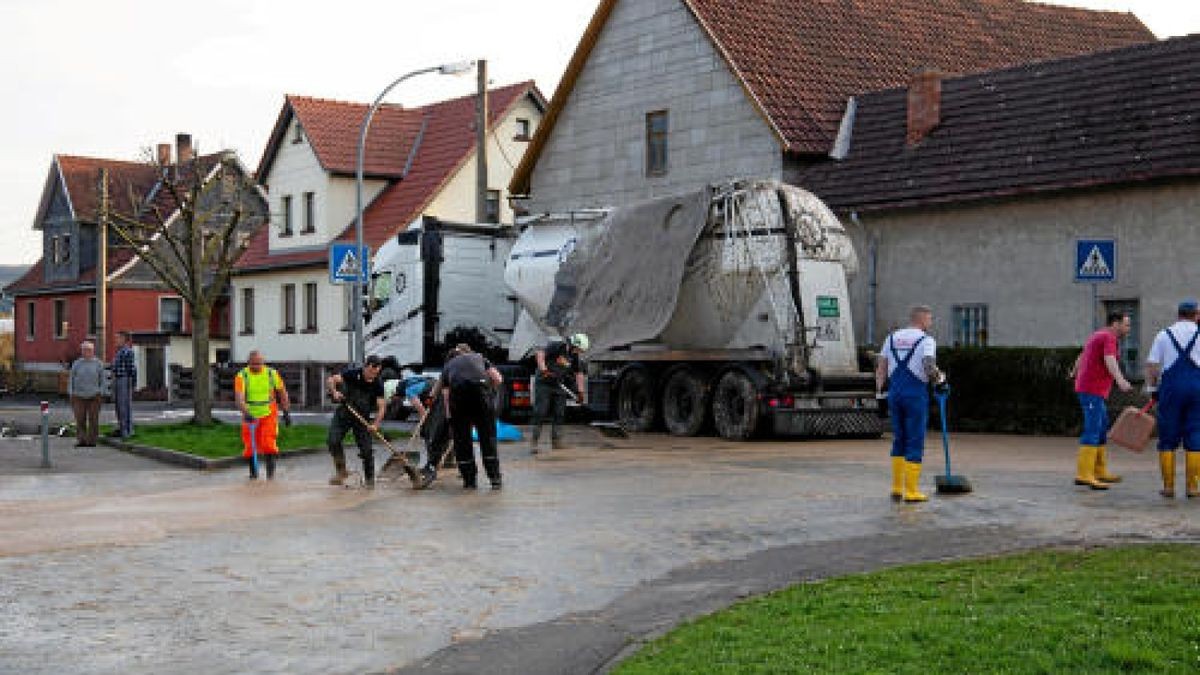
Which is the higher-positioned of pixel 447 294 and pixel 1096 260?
pixel 447 294

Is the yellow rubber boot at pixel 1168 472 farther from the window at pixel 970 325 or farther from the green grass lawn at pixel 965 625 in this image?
the window at pixel 970 325

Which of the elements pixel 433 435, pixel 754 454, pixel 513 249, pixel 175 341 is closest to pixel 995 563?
pixel 433 435

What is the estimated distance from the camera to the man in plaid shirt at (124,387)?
2664 cm

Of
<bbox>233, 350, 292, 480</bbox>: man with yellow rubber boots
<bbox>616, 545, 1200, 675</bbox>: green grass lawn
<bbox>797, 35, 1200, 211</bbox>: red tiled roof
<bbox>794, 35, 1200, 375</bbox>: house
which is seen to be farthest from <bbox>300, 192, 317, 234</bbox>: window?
<bbox>616, 545, 1200, 675</bbox>: green grass lawn

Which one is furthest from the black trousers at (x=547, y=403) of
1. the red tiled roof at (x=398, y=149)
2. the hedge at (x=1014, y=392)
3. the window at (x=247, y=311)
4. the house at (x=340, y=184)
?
the window at (x=247, y=311)

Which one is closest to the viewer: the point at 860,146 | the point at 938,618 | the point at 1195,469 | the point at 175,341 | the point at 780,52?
the point at 938,618

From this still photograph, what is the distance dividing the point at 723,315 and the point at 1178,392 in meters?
Result: 9.76

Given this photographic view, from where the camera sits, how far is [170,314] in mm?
62719

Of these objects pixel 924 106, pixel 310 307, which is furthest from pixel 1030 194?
pixel 310 307

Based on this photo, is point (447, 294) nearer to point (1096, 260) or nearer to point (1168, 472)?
point (1096, 260)

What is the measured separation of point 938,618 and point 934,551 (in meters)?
3.61

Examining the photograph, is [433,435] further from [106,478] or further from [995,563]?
[995,563]

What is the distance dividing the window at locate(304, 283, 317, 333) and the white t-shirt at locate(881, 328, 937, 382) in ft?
123

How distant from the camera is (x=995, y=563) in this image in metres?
11.0
